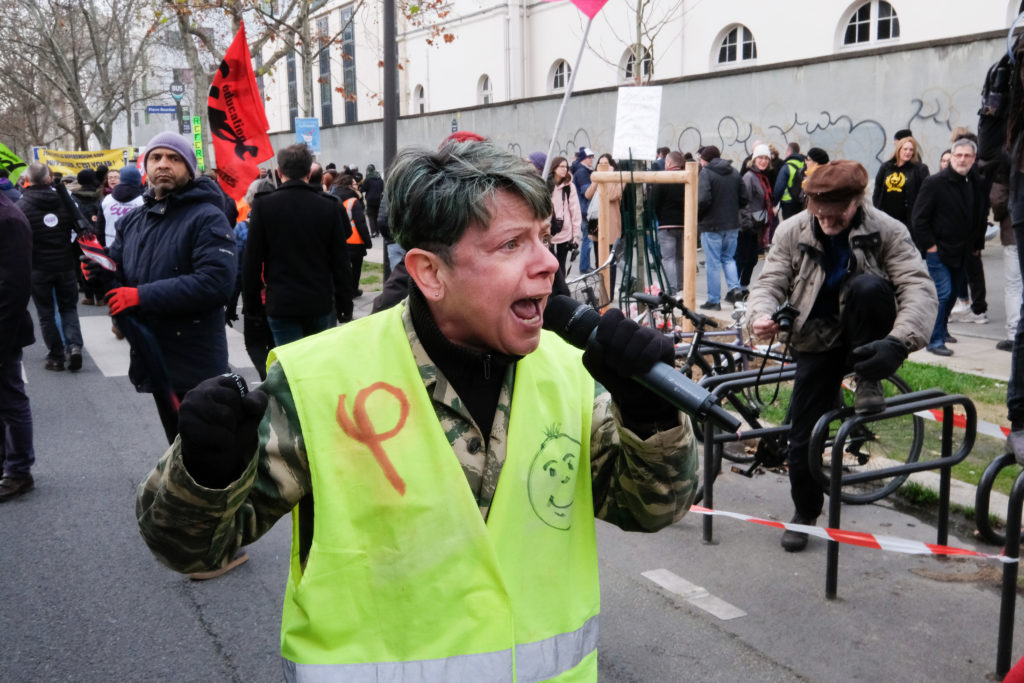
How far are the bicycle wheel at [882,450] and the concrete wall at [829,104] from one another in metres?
10.5

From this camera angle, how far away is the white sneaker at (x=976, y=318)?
10.5 meters

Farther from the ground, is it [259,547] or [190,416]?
[190,416]

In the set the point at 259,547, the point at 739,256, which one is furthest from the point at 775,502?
the point at 739,256

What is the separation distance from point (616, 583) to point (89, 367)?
281 inches

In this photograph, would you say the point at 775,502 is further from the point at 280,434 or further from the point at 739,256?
the point at 739,256

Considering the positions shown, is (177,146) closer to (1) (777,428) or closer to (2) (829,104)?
(1) (777,428)

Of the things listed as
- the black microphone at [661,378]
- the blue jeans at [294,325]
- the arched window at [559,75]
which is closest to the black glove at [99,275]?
the blue jeans at [294,325]

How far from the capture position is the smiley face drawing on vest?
188cm

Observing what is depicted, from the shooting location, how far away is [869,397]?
447 centimetres

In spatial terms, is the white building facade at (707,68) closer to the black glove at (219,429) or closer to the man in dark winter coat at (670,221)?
the man in dark winter coat at (670,221)

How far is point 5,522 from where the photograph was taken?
5.54 meters

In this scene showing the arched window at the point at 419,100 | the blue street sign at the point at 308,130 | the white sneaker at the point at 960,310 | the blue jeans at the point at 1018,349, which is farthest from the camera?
the arched window at the point at 419,100

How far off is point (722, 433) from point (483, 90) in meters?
31.9

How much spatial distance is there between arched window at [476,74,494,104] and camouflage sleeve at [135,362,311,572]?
113 ft
